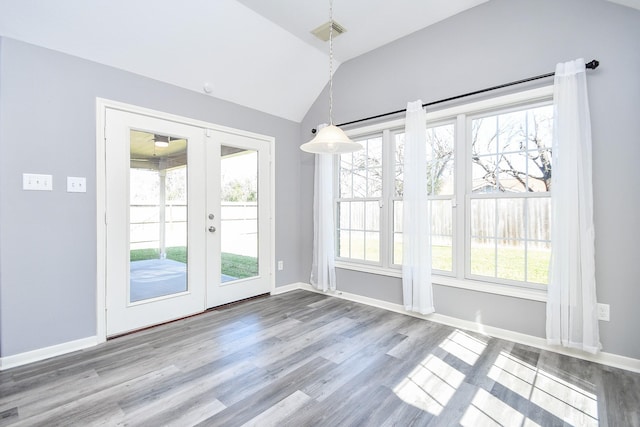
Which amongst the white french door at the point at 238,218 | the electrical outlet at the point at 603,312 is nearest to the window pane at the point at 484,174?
the electrical outlet at the point at 603,312

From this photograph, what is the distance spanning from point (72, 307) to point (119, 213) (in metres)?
0.88

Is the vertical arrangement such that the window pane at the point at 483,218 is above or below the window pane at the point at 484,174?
below

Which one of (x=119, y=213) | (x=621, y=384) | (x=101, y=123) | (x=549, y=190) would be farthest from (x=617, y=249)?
(x=101, y=123)

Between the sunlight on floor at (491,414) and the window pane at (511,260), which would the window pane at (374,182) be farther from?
the sunlight on floor at (491,414)

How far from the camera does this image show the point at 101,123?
2686 millimetres

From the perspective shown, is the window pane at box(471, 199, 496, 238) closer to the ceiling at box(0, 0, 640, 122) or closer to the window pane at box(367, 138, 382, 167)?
the window pane at box(367, 138, 382, 167)

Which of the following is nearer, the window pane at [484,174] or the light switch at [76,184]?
the light switch at [76,184]

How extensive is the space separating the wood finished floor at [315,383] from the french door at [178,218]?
41cm

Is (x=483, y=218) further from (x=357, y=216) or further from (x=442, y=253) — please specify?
(x=357, y=216)

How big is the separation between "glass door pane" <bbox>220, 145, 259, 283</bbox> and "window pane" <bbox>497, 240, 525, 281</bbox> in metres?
2.87

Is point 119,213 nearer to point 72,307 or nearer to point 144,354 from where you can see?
point 72,307

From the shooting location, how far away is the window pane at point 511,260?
9.14 feet

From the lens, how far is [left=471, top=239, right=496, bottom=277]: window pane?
2.94 metres

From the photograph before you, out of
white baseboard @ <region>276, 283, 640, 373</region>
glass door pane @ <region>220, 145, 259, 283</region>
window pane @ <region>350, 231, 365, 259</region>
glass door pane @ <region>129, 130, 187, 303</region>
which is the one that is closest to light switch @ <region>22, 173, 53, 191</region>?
glass door pane @ <region>129, 130, 187, 303</region>
